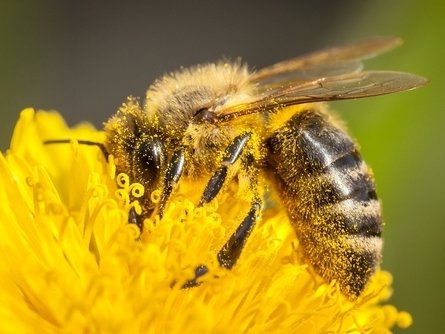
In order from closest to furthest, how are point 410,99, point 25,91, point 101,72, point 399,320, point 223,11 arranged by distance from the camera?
point 399,320, point 410,99, point 25,91, point 101,72, point 223,11

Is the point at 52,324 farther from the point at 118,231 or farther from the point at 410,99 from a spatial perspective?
the point at 410,99

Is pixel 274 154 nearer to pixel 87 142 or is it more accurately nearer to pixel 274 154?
pixel 274 154

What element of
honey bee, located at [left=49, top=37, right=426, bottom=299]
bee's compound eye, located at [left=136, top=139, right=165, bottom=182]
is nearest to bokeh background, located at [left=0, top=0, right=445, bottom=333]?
honey bee, located at [left=49, top=37, right=426, bottom=299]

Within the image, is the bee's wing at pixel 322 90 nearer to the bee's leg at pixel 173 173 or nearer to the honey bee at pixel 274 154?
the honey bee at pixel 274 154

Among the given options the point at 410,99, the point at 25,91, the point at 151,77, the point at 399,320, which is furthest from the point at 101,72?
the point at 399,320

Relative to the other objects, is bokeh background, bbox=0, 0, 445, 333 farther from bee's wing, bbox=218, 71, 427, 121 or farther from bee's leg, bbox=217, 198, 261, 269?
bee's leg, bbox=217, 198, 261, 269

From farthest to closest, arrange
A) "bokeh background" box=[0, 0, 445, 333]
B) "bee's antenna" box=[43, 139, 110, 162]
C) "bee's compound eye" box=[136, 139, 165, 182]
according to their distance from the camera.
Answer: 1. "bokeh background" box=[0, 0, 445, 333]
2. "bee's antenna" box=[43, 139, 110, 162]
3. "bee's compound eye" box=[136, 139, 165, 182]
